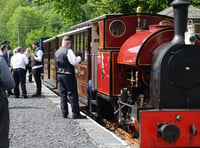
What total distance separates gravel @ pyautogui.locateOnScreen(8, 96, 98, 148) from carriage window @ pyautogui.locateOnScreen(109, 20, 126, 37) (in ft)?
6.47

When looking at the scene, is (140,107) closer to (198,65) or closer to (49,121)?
(198,65)

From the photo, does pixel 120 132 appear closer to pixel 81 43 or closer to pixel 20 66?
pixel 81 43

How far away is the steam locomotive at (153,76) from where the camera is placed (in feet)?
22.2

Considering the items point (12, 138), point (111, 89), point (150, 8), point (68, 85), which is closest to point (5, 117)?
point (12, 138)

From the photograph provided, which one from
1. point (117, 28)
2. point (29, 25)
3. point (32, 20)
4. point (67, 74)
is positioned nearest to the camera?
point (117, 28)

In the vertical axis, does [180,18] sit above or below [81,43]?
above

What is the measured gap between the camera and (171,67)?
6887 mm

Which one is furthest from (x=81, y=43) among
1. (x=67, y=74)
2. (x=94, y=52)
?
(x=67, y=74)

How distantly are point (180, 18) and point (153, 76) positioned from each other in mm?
1009

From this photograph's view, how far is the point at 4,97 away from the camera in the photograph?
18.9 ft

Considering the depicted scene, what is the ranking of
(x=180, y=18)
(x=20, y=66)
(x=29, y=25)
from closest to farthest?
1. (x=180, y=18)
2. (x=20, y=66)
3. (x=29, y=25)

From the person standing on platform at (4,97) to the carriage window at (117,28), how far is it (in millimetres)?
3755

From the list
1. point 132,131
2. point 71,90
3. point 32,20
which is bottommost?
point 132,131

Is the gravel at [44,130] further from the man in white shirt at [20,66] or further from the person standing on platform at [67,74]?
the man in white shirt at [20,66]
